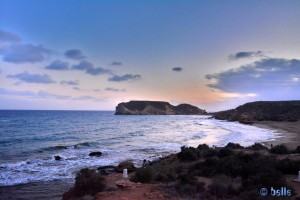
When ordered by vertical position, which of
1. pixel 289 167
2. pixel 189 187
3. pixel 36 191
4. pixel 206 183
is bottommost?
pixel 36 191

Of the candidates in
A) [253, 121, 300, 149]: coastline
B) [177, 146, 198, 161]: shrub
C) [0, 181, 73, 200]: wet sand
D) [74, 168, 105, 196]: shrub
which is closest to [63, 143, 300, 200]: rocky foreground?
[74, 168, 105, 196]: shrub

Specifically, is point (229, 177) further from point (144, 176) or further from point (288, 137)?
point (288, 137)

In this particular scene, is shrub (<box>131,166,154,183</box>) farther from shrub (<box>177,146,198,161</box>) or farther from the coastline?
the coastline

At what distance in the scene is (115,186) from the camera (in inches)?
512

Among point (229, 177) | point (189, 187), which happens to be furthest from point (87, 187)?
point (229, 177)

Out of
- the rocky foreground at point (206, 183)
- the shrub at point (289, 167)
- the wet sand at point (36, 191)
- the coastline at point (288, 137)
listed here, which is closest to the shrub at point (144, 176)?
the rocky foreground at point (206, 183)

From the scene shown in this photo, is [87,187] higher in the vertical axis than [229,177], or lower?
lower

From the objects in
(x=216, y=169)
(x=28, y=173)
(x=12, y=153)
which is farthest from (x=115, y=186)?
(x=12, y=153)

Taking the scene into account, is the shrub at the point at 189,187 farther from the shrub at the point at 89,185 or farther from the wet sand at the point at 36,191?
the wet sand at the point at 36,191

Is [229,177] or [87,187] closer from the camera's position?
[87,187]

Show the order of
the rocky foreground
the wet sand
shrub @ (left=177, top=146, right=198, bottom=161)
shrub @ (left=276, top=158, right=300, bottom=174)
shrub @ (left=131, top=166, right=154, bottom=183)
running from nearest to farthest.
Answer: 1. the rocky foreground
2. shrub @ (left=131, top=166, right=154, bottom=183)
3. shrub @ (left=276, top=158, right=300, bottom=174)
4. the wet sand
5. shrub @ (left=177, top=146, right=198, bottom=161)

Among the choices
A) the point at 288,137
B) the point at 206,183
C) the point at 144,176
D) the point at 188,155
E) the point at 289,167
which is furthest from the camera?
the point at 288,137

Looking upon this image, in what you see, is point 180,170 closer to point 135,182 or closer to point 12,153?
point 135,182

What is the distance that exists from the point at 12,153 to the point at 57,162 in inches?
301
